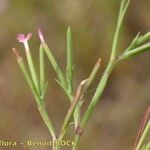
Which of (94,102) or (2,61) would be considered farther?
(2,61)

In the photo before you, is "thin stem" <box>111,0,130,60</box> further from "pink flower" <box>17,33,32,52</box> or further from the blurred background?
the blurred background

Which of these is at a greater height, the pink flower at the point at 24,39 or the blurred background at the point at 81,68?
the pink flower at the point at 24,39

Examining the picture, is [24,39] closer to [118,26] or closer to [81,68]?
[118,26]

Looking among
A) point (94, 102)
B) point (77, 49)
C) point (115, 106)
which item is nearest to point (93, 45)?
point (77, 49)

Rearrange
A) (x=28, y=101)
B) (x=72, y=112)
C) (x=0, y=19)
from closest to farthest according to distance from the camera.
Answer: (x=72, y=112)
(x=28, y=101)
(x=0, y=19)

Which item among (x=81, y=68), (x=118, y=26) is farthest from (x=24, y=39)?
(x=81, y=68)

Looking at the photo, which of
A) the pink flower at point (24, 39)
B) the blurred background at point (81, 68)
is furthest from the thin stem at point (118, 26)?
the blurred background at point (81, 68)

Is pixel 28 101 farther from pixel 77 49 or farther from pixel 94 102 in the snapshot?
pixel 94 102

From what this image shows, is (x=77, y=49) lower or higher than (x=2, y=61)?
higher

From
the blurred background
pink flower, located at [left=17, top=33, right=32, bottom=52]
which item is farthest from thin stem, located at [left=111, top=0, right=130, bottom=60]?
the blurred background

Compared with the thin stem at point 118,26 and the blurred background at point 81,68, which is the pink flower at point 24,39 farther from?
the blurred background at point 81,68
